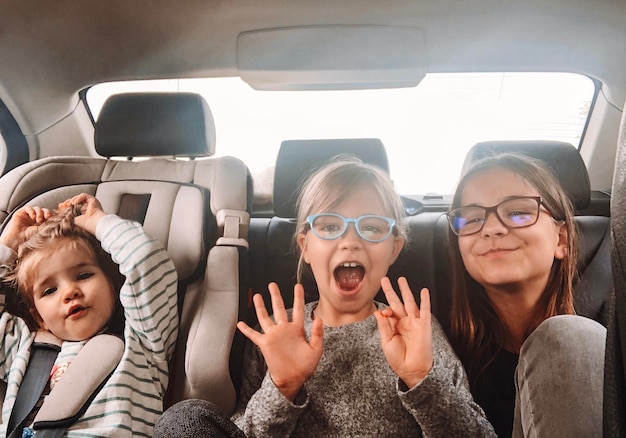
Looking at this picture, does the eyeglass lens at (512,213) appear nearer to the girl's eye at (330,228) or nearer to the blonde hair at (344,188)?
the blonde hair at (344,188)

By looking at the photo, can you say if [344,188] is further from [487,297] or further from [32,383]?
[32,383]

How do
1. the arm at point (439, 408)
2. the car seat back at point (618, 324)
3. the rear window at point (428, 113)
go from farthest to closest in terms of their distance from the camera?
1. the rear window at point (428, 113)
2. the arm at point (439, 408)
3. the car seat back at point (618, 324)

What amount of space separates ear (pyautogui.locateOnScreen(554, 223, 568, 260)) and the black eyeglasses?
90 millimetres

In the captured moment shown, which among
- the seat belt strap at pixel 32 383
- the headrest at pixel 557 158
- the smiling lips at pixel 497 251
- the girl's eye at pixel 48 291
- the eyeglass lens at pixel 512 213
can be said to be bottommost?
the seat belt strap at pixel 32 383

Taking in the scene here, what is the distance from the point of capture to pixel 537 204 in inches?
36.8

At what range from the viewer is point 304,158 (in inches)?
45.6

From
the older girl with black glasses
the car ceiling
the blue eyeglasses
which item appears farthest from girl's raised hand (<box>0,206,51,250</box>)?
the older girl with black glasses

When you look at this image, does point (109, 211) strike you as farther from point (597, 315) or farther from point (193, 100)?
point (597, 315)

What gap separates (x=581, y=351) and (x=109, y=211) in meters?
1.09

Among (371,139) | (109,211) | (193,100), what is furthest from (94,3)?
(371,139)

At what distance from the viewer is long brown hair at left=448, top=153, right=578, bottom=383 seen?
0.97 m

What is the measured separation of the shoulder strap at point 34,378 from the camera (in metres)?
0.89

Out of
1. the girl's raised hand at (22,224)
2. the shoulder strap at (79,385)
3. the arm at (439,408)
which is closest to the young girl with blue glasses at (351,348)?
the arm at (439,408)

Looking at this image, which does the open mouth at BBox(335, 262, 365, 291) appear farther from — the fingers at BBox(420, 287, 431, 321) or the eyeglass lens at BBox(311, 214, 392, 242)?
the fingers at BBox(420, 287, 431, 321)
